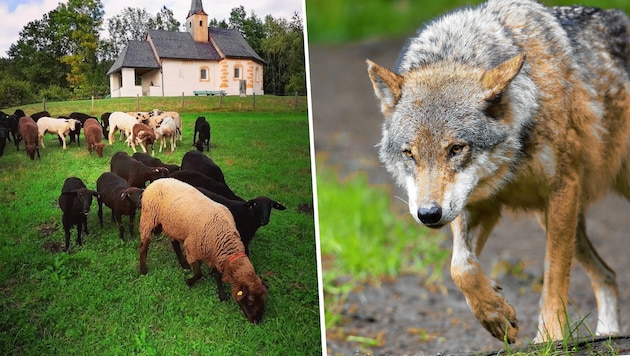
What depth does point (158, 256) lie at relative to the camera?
191 inches

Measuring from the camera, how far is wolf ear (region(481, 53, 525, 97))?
3900 mm

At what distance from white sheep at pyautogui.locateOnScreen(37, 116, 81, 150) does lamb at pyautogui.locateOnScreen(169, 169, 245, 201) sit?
736mm

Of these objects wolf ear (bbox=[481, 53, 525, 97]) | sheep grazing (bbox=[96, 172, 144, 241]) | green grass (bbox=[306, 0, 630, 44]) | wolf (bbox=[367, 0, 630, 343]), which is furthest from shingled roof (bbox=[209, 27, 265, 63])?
green grass (bbox=[306, 0, 630, 44])

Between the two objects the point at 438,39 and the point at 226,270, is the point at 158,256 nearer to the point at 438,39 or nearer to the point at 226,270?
the point at 226,270

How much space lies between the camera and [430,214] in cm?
371

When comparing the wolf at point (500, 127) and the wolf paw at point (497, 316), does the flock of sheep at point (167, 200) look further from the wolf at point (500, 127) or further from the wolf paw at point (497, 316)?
the wolf paw at point (497, 316)

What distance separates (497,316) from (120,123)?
103 inches

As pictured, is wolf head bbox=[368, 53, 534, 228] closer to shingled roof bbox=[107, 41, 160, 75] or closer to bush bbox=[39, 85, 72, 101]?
shingled roof bbox=[107, 41, 160, 75]

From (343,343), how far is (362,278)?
941mm

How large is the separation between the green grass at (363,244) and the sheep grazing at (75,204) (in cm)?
211

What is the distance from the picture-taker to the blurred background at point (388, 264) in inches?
237

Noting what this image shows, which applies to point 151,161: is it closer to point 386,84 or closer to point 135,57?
point 135,57

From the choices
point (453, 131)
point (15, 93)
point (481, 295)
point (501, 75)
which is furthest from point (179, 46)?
point (481, 295)

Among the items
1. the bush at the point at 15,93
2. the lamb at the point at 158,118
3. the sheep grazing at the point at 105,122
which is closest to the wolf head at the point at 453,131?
the lamb at the point at 158,118
